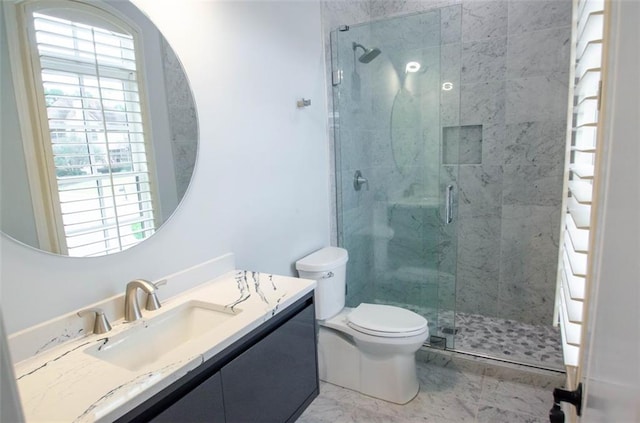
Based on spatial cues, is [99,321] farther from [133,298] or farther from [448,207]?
[448,207]

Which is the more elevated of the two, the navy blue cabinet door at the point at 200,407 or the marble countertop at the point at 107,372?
the marble countertop at the point at 107,372

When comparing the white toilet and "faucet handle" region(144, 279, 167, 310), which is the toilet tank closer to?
the white toilet

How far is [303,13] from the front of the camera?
235cm

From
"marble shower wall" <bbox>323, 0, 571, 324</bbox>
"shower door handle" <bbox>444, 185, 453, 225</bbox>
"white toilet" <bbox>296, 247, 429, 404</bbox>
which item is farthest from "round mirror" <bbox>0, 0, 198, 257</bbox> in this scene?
"shower door handle" <bbox>444, 185, 453, 225</bbox>

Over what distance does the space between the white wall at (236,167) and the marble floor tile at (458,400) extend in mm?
857

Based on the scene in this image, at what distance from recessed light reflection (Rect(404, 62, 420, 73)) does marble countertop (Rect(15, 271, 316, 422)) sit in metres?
1.94

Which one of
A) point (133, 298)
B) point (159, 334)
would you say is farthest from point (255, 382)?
point (133, 298)

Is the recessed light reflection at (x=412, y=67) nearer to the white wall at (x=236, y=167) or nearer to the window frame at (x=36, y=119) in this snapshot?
the white wall at (x=236, y=167)

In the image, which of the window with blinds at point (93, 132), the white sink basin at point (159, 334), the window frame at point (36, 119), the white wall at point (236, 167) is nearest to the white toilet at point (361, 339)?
the white wall at point (236, 167)

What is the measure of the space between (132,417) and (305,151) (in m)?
1.83

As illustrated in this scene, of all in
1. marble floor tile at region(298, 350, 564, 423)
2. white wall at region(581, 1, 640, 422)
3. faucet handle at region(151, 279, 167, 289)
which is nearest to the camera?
white wall at region(581, 1, 640, 422)

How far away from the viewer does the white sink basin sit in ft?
3.97

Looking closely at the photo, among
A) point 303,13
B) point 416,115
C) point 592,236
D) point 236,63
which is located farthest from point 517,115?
point 592,236

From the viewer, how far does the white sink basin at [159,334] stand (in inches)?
47.6
